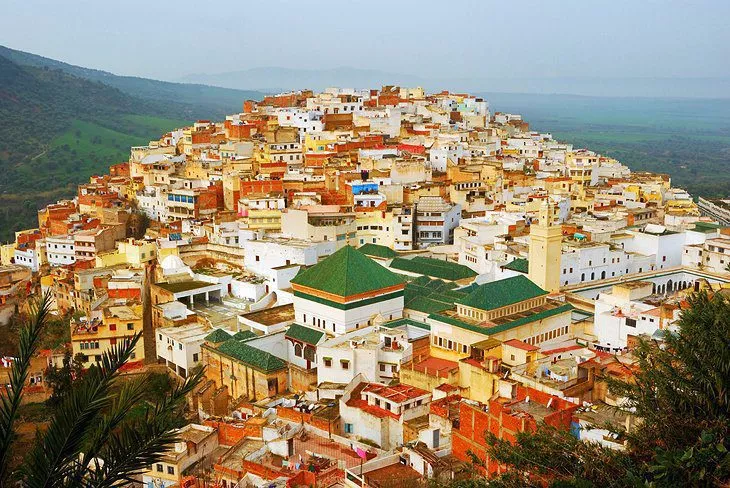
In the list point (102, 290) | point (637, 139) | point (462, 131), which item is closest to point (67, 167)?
point (462, 131)

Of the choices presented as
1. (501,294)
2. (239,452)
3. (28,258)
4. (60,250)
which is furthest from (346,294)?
(28,258)

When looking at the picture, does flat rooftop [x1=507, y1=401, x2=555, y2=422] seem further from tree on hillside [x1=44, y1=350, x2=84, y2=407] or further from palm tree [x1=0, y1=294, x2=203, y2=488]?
tree on hillside [x1=44, y1=350, x2=84, y2=407]

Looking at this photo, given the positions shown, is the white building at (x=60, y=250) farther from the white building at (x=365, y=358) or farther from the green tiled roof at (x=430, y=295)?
the white building at (x=365, y=358)

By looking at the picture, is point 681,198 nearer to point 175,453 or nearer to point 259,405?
point 259,405

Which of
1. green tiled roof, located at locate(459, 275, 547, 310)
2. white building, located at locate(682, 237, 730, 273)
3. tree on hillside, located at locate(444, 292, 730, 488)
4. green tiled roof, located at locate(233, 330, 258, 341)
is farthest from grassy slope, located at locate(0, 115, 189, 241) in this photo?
tree on hillside, located at locate(444, 292, 730, 488)

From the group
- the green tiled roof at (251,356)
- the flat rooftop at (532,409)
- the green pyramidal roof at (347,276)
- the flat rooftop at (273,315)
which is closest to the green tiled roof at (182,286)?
the flat rooftop at (273,315)

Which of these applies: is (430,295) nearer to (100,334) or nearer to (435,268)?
(435,268)
